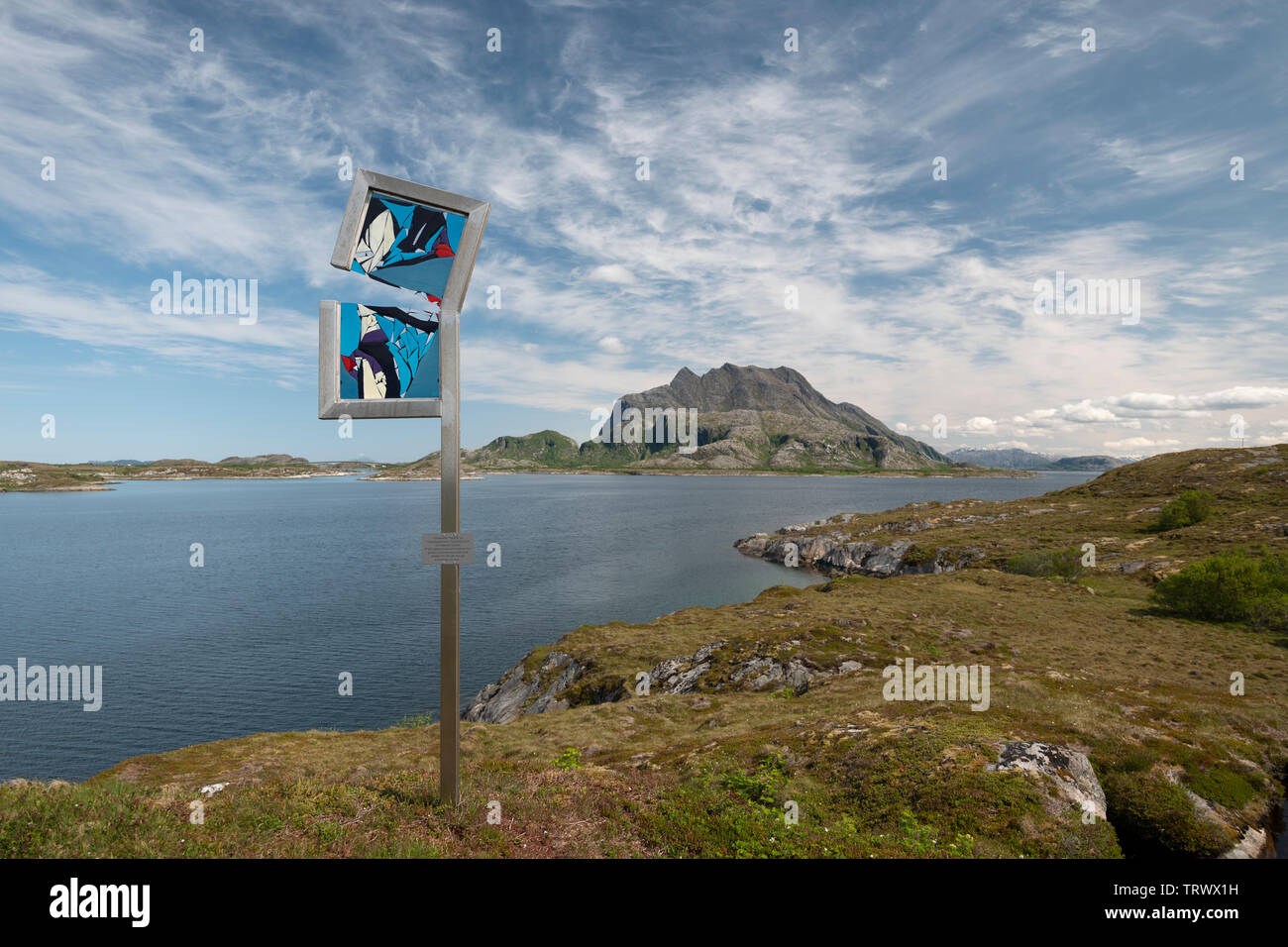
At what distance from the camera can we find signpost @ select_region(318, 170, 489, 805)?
396 inches

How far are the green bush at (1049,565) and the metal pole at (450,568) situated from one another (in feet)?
274

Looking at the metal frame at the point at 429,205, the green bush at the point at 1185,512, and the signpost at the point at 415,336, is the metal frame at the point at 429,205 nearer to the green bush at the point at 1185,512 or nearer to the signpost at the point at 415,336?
the signpost at the point at 415,336

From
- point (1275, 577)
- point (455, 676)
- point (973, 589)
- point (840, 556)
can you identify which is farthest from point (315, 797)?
point (840, 556)

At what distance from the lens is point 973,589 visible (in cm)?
5972

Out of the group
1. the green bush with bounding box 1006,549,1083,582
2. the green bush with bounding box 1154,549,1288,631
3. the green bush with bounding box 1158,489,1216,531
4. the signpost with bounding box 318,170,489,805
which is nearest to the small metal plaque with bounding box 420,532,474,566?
the signpost with bounding box 318,170,489,805

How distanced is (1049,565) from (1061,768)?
251 feet

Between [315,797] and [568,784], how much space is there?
18.1 ft

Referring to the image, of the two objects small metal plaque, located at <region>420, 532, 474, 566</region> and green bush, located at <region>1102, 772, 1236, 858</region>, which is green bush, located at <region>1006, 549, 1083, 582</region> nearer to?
green bush, located at <region>1102, 772, 1236, 858</region>

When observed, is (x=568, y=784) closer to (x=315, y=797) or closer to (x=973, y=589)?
(x=315, y=797)

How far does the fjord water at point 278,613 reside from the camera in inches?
1640

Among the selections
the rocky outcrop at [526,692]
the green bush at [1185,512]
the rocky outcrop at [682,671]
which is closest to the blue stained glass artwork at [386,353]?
the rocky outcrop at [682,671]

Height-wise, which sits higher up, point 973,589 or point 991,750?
point 991,750

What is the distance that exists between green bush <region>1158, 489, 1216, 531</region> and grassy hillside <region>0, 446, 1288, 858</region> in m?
60.1
